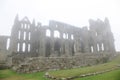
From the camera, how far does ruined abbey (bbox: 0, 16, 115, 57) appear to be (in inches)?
2322

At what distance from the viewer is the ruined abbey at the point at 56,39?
58969 millimetres

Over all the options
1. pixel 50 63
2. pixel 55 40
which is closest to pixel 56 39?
pixel 55 40

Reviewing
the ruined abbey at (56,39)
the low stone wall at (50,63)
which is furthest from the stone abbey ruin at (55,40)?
the low stone wall at (50,63)

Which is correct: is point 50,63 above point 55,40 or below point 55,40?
below

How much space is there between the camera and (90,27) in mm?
73125

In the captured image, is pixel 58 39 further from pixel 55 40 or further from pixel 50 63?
pixel 50 63

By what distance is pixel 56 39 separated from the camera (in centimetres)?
6338

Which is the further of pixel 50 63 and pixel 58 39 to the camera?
pixel 58 39

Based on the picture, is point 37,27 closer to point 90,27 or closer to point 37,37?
point 37,37

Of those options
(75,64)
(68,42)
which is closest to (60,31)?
(68,42)

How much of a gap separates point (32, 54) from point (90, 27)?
33604mm

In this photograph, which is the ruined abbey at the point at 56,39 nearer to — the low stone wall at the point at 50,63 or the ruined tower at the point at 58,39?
the ruined tower at the point at 58,39

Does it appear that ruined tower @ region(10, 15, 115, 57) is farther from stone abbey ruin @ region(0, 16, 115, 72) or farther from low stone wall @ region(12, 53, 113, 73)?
low stone wall @ region(12, 53, 113, 73)

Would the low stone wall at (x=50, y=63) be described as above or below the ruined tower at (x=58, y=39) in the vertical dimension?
below
